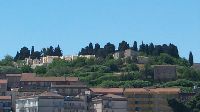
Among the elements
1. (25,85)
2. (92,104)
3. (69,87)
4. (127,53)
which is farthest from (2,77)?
(127,53)

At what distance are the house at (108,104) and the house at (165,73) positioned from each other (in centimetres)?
2957

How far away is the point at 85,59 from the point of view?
134m

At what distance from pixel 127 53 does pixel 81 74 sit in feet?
60.1

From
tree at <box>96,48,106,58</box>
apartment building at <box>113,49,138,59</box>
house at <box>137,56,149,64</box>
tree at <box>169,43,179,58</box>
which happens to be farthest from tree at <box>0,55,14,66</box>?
tree at <box>169,43,179,58</box>

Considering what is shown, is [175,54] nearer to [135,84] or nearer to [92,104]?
[135,84]

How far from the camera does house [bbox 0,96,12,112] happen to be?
90750mm

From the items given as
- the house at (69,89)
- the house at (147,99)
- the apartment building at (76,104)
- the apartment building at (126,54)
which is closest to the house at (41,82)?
the house at (69,89)

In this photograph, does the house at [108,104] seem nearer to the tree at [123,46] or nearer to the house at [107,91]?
the house at [107,91]

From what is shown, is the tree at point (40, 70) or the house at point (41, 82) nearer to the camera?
the house at point (41, 82)

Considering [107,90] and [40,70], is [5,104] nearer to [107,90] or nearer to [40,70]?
[107,90]

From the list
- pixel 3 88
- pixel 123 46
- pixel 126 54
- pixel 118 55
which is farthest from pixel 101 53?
pixel 3 88

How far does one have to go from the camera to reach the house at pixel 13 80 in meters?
106

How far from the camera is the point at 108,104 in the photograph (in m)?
89.9

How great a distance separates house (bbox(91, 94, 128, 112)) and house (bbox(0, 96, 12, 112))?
8505 millimetres
